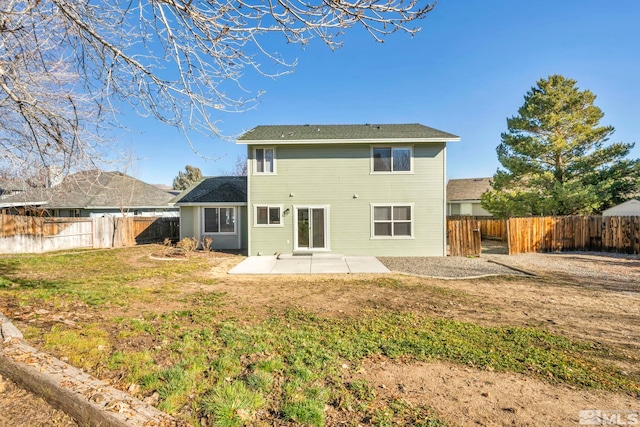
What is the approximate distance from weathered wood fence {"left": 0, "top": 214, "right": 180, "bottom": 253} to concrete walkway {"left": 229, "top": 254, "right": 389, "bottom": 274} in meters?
9.71

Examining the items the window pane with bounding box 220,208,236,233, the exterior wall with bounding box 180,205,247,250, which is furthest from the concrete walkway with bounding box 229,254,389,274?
the window pane with bounding box 220,208,236,233

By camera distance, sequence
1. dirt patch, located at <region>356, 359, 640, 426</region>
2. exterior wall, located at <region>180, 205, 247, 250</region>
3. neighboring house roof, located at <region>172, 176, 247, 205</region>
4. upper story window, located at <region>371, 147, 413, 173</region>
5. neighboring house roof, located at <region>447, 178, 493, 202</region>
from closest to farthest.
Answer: dirt patch, located at <region>356, 359, 640, 426</region>, upper story window, located at <region>371, 147, 413, 173</region>, neighboring house roof, located at <region>172, 176, 247, 205</region>, exterior wall, located at <region>180, 205, 247, 250</region>, neighboring house roof, located at <region>447, 178, 493, 202</region>

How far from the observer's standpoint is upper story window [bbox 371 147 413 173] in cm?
1297

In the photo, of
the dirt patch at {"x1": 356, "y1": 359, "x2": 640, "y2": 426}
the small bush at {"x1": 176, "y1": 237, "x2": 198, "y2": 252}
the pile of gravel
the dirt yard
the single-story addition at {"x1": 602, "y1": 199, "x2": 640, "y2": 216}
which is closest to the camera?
the dirt patch at {"x1": 356, "y1": 359, "x2": 640, "y2": 426}

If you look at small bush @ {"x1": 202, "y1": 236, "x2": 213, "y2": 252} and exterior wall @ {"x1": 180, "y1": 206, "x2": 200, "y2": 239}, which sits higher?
exterior wall @ {"x1": 180, "y1": 206, "x2": 200, "y2": 239}

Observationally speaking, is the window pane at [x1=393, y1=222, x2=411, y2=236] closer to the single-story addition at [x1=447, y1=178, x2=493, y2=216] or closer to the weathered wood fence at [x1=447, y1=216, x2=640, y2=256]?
the weathered wood fence at [x1=447, y1=216, x2=640, y2=256]

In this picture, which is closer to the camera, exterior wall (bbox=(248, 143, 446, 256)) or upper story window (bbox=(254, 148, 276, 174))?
exterior wall (bbox=(248, 143, 446, 256))

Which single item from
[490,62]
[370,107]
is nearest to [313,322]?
[490,62]

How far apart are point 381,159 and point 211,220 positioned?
9.33 metres

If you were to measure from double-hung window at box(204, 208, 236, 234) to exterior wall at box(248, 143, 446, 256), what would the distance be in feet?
9.96

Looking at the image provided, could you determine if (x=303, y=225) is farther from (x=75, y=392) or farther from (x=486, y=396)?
(x=75, y=392)

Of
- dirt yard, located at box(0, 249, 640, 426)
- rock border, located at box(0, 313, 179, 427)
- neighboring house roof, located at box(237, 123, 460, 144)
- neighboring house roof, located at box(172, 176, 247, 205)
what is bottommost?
dirt yard, located at box(0, 249, 640, 426)

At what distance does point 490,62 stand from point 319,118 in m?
8.14

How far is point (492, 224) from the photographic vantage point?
20375mm
